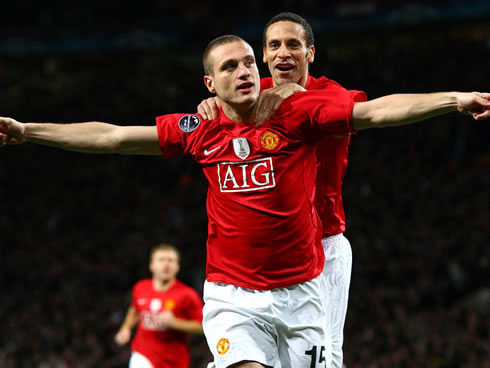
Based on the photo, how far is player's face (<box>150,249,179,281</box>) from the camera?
7.95 m

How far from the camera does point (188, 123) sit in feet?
13.4

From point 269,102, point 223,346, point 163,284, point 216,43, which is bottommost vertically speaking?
point 223,346

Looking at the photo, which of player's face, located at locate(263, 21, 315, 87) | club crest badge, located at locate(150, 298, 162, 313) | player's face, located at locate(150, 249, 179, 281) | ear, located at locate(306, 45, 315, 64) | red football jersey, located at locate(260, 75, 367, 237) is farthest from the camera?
player's face, located at locate(150, 249, 179, 281)

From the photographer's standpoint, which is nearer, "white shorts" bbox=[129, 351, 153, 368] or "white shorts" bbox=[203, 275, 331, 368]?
"white shorts" bbox=[203, 275, 331, 368]

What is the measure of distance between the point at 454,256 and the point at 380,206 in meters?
2.14

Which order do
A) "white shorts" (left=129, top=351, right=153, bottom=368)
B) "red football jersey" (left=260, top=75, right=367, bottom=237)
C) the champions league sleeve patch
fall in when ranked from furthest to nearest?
"white shorts" (left=129, top=351, right=153, bottom=368)
"red football jersey" (left=260, top=75, right=367, bottom=237)
the champions league sleeve patch

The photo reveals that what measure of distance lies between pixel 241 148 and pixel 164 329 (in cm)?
413

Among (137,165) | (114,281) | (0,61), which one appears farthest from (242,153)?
(0,61)

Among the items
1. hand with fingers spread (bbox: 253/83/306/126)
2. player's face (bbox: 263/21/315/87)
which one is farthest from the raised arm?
player's face (bbox: 263/21/315/87)

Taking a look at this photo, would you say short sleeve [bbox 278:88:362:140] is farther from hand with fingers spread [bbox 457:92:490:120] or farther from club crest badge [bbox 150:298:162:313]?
club crest badge [bbox 150:298:162:313]

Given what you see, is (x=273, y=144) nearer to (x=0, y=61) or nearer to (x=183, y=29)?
(x=183, y=29)

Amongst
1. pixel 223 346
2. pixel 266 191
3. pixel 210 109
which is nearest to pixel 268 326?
pixel 223 346

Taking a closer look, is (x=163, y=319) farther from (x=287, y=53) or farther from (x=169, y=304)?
(x=287, y=53)

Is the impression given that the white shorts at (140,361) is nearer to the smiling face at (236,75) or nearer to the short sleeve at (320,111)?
the smiling face at (236,75)
